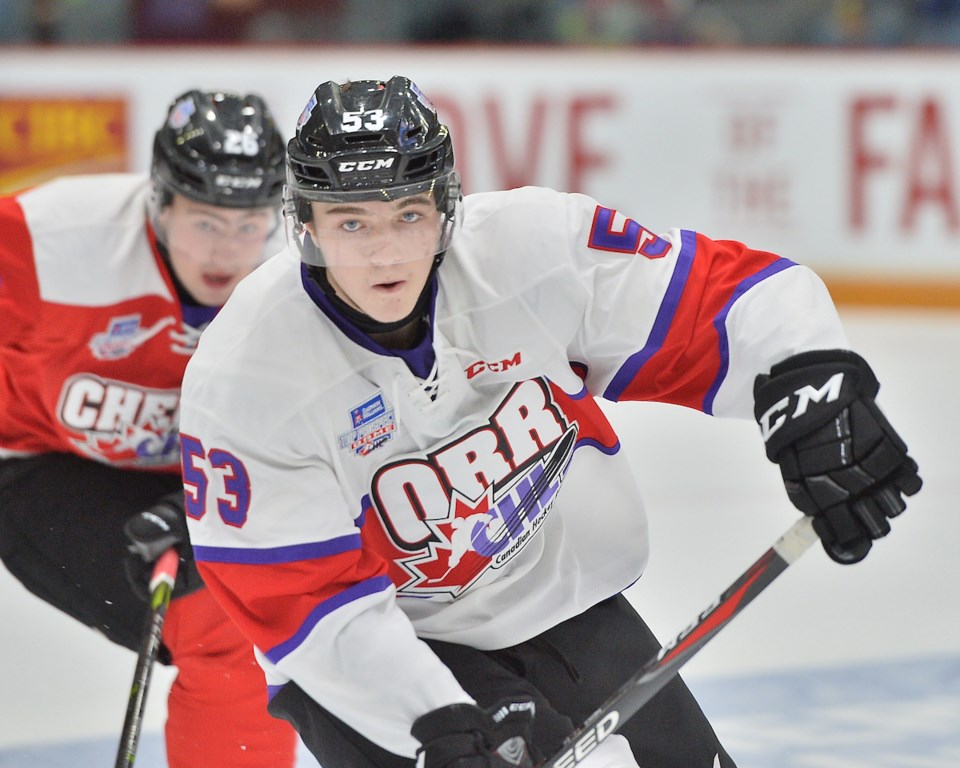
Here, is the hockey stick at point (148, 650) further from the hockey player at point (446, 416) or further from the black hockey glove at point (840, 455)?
the black hockey glove at point (840, 455)

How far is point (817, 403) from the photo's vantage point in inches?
74.0

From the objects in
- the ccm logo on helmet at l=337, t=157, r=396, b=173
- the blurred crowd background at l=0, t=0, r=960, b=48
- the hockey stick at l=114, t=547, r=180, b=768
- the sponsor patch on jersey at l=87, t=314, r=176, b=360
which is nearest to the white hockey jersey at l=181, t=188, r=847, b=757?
the ccm logo on helmet at l=337, t=157, r=396, b=173

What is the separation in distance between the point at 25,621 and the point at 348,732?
1.90 m

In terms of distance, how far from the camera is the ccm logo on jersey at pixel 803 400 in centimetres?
188

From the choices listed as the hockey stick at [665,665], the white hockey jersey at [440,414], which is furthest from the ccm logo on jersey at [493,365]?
the hockey stick at [665,665]

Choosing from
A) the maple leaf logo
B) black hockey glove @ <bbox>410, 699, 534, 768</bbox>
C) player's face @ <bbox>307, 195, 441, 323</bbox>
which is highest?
player's face @ <bbox>307, 195, 441, 323</bbox>

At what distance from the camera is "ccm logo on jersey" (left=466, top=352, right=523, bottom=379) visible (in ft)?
6.87

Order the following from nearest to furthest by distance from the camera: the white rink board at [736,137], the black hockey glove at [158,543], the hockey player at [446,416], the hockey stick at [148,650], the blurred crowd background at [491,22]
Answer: the hockey player at [446,416] → the hockey stick at [148,650] → the black hockey glove at [158,543] → the blurred crowd background at [491,22] → the white rink board at [736,137]

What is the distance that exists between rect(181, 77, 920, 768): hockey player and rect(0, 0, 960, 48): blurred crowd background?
4971 mm

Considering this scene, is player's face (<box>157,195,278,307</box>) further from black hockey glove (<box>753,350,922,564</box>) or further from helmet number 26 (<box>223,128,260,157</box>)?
black hockey glove (<box>753,350,922,564</box>)

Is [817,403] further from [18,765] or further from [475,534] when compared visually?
[18,765]

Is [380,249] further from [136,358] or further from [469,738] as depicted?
[136,358]

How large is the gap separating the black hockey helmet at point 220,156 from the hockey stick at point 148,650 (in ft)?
2.19

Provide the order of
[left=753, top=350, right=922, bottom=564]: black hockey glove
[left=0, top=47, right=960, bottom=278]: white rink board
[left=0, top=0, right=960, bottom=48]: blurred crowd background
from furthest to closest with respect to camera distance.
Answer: [left=0, top=47, right=960, bottom=278]: white rink board < [left=0, top=0, right=960, bottom=48]: blurred crowd background < [left=753, top=350, right=922, bottom=564]: black hockey glove
